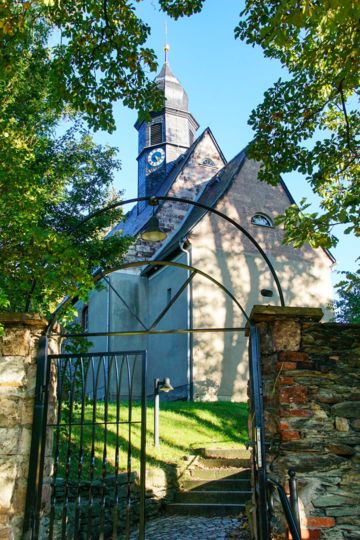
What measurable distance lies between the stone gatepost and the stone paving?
2.71 m

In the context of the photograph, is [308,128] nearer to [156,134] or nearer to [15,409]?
[15,409]

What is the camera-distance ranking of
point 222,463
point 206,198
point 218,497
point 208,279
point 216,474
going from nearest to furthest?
point 218,497, point 216,474, point 222,463, point 208,279, point 206,198

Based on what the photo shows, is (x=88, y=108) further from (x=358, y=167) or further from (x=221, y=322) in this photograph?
(x=221, y=322)

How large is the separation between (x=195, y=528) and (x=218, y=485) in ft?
5.02

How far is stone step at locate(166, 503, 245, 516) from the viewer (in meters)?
8.22

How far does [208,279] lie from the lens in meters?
14.3

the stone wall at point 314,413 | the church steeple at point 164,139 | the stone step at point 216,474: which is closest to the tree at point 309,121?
the stone wall at point 314,413

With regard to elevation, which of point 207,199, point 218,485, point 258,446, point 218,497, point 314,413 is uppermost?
point 207,199

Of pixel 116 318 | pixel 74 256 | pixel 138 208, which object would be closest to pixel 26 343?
pixel 74 256

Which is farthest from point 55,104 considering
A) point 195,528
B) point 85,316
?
point 85,316

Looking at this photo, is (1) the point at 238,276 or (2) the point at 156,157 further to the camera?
(2) the point at 156,157

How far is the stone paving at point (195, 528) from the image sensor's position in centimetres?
690

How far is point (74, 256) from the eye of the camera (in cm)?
521

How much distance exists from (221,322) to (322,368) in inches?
444
